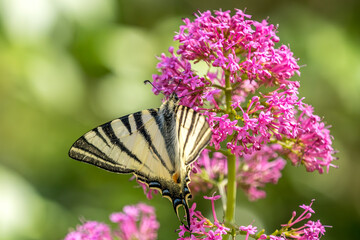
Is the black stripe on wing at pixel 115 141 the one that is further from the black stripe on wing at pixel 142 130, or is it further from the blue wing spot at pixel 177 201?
the blue wing spot at pixel 177 201

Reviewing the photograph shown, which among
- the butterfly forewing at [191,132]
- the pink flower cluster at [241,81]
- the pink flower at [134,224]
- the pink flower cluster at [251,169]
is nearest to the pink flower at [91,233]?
the pink flower at [134,224]

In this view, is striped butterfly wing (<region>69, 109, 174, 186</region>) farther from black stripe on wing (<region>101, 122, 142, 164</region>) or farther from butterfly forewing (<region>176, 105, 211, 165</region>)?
butterfly forewing (<region>176, 105, 211, 165</region>)

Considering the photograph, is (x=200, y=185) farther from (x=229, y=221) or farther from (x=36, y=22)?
(x=36, y=22)

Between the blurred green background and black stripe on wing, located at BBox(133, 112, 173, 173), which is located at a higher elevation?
the blurred green background

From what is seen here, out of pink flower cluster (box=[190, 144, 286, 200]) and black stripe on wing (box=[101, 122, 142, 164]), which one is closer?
black stripe on wing (box=[101, 122, 142, 164])

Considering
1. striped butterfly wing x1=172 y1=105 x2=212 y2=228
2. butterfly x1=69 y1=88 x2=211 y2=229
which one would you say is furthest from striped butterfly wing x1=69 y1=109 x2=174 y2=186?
striped butterfly wing x1=172 y1=105 x2=212 y2=228

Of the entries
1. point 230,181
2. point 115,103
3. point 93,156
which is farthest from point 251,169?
Answer: point 115,103

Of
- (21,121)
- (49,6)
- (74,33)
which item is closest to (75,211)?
(21,121)

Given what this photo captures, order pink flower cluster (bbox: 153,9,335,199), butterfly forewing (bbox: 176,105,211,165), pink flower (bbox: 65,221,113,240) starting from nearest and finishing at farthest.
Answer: butterfly forewing (bbox: 176,105,211,165) < pink flower cluster (bbox: 153,9,335,199) < pink flower (bbox: 65,221,113,240)
